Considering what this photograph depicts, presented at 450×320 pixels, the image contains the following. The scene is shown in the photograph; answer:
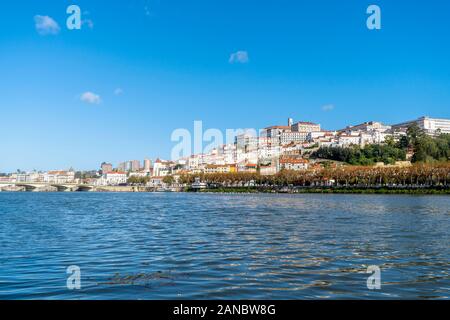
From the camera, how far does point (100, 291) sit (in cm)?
993

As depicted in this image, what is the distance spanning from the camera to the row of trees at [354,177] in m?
89.8

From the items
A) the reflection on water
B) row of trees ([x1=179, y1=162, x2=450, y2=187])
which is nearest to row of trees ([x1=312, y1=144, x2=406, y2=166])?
row of trees ([x1=179, y1=162, x2=450, y2=187])

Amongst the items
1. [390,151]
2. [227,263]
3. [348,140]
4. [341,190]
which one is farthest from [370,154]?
A: [227,263]

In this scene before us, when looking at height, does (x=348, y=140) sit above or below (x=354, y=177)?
above

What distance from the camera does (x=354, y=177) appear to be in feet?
345

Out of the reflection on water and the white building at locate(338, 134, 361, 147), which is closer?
the reflection on water

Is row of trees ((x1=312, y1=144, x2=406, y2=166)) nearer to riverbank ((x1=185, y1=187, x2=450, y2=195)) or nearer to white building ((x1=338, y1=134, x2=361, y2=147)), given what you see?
white building ((x1=338, y1=134, x2=361, y2=147))

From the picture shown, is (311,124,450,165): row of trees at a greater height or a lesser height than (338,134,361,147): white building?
lesser

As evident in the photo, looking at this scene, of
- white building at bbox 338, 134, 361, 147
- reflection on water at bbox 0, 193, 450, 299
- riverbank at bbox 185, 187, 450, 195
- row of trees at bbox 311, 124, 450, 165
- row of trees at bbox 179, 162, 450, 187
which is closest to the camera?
reflection on water at bbox 0, 193, 450, 299

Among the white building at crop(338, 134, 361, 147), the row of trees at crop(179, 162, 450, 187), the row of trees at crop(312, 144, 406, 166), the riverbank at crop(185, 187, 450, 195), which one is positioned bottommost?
the riverbank at crop(185, 187, 450, 195)

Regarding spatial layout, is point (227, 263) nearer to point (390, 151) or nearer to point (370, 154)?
point (370, 154)

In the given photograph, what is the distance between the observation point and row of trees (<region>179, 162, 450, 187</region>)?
89.8 m
